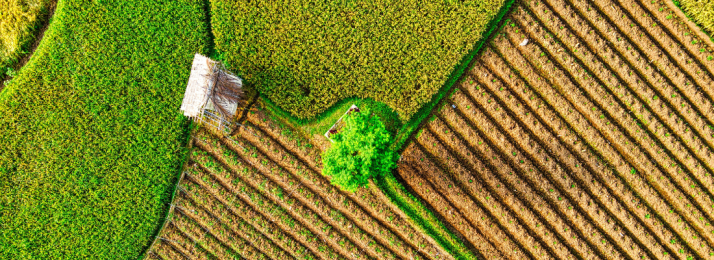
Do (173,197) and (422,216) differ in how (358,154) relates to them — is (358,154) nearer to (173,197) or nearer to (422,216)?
(422,216)

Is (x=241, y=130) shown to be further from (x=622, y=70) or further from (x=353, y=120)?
(x=622, y=70)

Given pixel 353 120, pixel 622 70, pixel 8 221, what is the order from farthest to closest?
pixel 622 70 < pixel 8 221 < pixel 353 120

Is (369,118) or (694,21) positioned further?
(694,21)

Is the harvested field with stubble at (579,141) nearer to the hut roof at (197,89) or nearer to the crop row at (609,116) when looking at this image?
the crop row at (609,116)

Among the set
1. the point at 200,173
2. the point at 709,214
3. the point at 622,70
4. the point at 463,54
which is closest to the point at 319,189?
the point at 200,173

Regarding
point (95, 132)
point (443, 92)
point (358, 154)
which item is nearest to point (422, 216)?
point (358, 154)

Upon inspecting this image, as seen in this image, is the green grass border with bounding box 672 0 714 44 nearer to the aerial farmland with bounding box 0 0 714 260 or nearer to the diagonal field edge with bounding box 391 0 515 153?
the aerial farmland with bounding box 0 0 714 260
